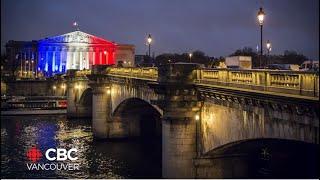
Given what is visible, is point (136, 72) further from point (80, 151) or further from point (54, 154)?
point (54, 154)

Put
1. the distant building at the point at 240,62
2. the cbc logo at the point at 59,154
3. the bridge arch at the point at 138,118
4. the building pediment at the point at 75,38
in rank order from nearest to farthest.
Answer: the distant building at the point at 240,62, the cbc logo at the point at 59,154, the bridge arch at the point at 138,118, the building pediment at the point at 75,38

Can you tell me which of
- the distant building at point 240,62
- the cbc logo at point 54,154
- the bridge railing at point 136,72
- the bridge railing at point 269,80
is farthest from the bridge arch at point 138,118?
the bridge railing at point 269,80

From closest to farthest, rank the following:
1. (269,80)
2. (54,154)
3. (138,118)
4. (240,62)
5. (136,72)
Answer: (269,80), (240,62), (54,154), (136,72), (138,118)

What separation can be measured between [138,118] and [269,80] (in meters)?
34.6

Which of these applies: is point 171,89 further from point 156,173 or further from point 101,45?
point 101,45

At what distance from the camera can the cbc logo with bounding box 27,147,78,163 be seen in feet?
136

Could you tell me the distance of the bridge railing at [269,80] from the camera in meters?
16.5

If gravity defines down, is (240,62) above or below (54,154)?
above

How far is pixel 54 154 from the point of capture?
145 feet

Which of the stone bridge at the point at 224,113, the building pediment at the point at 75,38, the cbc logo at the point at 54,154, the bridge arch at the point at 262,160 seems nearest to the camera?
the stone bridge at the point at 224,113

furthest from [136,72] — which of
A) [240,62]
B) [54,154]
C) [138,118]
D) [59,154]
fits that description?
[240,62]

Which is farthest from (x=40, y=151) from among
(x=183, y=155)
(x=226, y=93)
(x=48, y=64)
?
(x=48, y=64)

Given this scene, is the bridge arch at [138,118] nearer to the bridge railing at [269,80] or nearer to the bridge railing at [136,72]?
the bridge railing at [136,72]

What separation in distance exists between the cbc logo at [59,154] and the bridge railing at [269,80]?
20.0 metres
